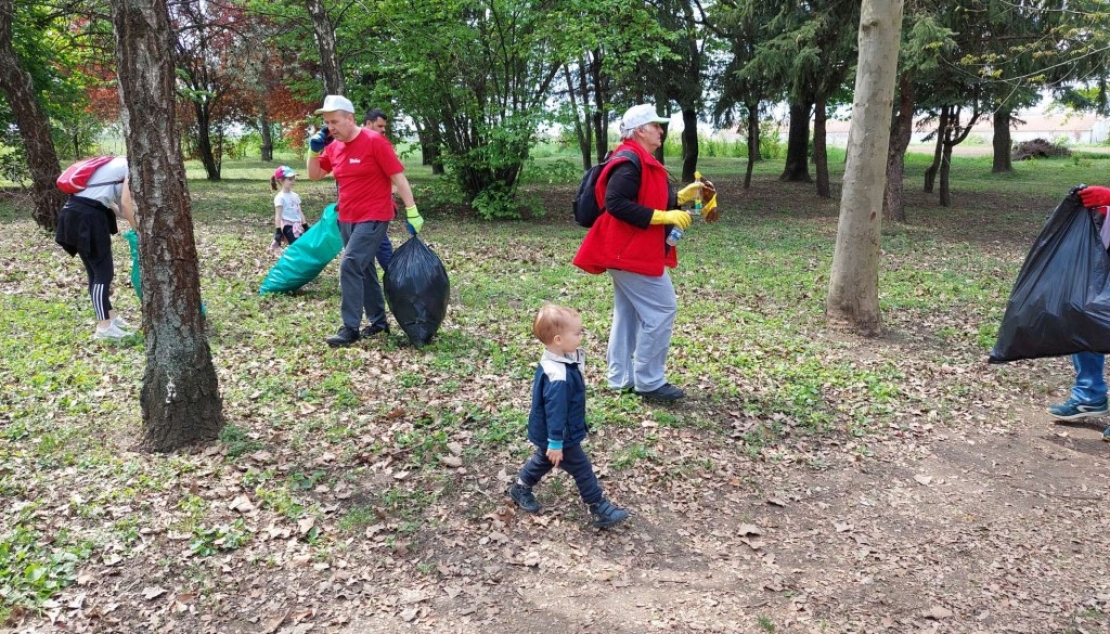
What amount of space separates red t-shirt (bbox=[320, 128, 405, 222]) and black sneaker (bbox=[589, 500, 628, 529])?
328 cm

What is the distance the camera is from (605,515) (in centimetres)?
395

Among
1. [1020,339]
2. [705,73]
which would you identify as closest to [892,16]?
[1020,339]

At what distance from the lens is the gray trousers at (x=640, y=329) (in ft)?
16.8

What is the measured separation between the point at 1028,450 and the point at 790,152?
738 inches

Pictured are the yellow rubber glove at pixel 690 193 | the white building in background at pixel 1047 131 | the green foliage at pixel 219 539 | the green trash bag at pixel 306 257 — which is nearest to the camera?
the green foliage at pixel 219 539

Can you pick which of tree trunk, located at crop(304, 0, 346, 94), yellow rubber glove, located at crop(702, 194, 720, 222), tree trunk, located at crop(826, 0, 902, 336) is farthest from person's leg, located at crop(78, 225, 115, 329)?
tree trunk, located at crop(826, 0, 902, 336)

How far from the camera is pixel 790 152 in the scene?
73.9 feet

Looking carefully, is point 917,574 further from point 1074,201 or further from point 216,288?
point 216,288

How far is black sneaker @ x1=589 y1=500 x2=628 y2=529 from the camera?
13.0ft

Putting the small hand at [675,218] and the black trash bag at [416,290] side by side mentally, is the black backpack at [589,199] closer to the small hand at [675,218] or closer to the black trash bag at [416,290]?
the small hand at [675,218]

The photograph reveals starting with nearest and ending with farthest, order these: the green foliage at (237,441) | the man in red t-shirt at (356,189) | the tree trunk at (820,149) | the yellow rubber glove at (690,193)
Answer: the green foliage at (237,441) < the yellow rubber glove at (690,193) < the man in red t-shirt at (356,189) < the tree trunk at (820,149)

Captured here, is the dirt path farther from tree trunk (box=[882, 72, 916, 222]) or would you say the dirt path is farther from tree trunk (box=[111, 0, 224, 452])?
tree trunk (box=[882, 72, 916, 222])

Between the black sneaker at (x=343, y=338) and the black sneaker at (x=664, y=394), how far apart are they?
8.06 feet

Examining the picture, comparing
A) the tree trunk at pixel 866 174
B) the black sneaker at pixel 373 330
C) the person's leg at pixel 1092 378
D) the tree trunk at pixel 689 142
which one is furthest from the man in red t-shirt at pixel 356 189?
the tree trunk at pixel 689 142
